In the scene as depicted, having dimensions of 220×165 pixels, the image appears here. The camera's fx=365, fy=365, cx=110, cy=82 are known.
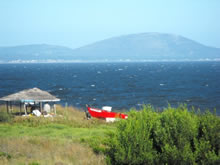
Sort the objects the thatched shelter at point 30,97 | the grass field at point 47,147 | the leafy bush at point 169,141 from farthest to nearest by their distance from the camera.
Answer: the thatched shelter at point 30,97, the grass field at point 47,147, the leafy bush at point 169,141

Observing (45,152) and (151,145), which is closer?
(151,145)

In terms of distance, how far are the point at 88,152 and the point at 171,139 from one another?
349 centimetres

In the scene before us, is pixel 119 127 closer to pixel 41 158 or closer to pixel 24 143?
pixel 41 158

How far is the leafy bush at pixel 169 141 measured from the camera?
11.0 m

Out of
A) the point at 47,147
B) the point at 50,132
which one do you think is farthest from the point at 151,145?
the point at 50,132

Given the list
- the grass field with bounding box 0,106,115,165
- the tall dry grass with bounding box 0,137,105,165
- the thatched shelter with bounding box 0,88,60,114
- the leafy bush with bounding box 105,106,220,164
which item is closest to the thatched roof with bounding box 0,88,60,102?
the thatched shelter with bounding box 0,88,60,114

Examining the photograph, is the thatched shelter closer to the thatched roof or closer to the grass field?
the thatched roof

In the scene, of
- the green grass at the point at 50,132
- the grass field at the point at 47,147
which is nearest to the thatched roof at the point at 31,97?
the green grass at the point at 50,132

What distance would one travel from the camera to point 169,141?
11.3 m

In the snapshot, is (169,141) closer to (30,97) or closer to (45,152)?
(45,152)

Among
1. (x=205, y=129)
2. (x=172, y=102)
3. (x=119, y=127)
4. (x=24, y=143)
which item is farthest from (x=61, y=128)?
(x=172, y=102)

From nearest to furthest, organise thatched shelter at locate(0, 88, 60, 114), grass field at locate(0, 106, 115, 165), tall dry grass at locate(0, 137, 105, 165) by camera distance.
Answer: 1. tall dry grass at locate(0, 137, 105, 165)
2. grass field at locate(0, 106, 115, 165)
3. thatched shelter at locate(0, 88, 60, 114)

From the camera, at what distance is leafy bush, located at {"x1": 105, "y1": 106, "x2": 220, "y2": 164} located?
10953mm

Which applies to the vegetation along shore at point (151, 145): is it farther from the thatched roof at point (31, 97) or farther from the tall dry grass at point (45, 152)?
the thatched roof at point (31, 97)
